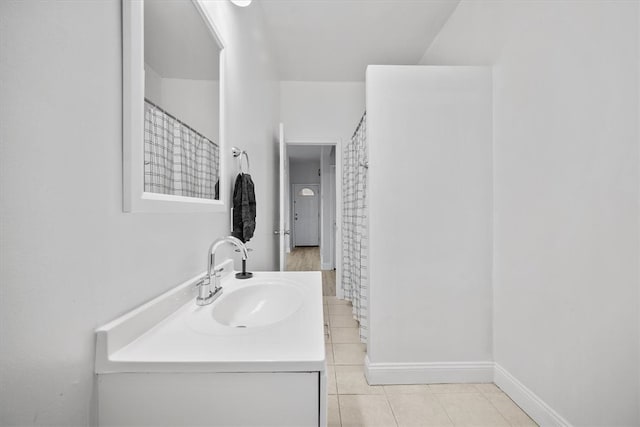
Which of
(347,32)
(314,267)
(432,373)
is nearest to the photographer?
(432,373)

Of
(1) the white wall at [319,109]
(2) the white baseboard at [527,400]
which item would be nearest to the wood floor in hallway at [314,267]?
(1) the white wall at [319,109]

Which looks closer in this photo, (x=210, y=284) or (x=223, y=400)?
(x=223, y=400)

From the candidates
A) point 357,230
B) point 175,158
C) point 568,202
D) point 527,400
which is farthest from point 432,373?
point 175,158

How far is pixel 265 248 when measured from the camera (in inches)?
98.3

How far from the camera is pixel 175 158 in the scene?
991mm

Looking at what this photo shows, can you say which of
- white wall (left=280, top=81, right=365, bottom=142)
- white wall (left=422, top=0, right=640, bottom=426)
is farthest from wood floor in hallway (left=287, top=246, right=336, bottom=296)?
white wall (left=422, top=0, right=640, bottom=426)

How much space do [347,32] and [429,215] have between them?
186cm

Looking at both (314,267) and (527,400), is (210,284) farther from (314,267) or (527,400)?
(314,267)

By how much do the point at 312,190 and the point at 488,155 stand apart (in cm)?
732

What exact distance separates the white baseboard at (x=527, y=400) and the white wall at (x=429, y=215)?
0.13 meters

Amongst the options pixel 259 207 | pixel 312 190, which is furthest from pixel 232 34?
pixel 312 190

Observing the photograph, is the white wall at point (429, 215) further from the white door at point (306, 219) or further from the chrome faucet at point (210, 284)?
the white door at point (306, 219)

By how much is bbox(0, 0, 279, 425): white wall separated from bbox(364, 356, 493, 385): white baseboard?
159 cm

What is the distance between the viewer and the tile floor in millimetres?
1569
